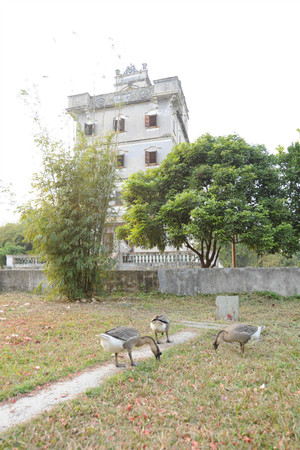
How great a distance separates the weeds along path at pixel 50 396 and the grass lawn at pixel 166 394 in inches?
6.0

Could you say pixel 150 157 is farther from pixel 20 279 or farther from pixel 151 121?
Answer: pixel 20 279

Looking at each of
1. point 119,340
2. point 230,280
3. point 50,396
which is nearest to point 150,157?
point 230,280

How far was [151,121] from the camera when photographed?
29.9 meters

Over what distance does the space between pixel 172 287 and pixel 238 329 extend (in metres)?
9.04

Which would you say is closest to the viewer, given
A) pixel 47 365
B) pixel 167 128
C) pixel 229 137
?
pixel 47 365

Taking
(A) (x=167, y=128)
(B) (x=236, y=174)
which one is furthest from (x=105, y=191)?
(A) (x=167, y=128)

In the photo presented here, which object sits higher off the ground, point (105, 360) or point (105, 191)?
point (105, 191)

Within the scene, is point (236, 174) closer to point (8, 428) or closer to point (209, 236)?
point (209, 236)

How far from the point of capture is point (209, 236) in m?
15.0

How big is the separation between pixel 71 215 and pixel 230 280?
7226mm

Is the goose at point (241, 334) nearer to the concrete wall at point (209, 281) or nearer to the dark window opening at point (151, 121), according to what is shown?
the concrete wall at point (209, 281)

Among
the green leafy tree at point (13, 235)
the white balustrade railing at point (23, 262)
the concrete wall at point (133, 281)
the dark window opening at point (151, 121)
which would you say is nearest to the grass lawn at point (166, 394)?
the concrete wall at point (133, 281)

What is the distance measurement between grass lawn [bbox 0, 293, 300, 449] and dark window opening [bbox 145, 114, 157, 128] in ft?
83.3

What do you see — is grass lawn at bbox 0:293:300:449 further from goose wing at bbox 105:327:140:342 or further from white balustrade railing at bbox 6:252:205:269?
white balustrade railing at bbox 6:252:205:269
